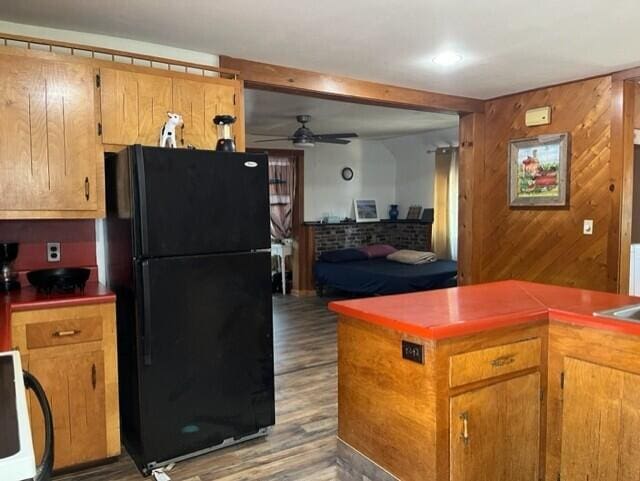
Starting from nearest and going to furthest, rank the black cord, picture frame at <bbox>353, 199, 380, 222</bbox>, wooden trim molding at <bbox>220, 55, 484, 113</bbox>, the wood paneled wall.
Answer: the black cord, wooden trim molding at <bbox>220, 55, 484, 113</bbox>, the wood paneled wall, picture frame at <bbox>353, 199, 380, 222</bbox>

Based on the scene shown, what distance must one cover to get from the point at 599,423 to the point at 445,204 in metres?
5.57

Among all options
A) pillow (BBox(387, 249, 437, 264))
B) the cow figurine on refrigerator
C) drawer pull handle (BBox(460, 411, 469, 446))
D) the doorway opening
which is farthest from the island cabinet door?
pillow (BBox(387, 249, 437, 264))

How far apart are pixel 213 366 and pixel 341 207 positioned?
5.57 meters

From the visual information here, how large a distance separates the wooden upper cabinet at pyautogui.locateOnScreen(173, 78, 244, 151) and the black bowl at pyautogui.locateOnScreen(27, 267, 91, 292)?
0.92 metres

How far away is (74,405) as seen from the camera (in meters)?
2.47

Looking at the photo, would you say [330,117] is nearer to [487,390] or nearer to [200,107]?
[200,107]

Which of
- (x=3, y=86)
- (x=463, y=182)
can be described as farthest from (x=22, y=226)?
(x=463, y=182)

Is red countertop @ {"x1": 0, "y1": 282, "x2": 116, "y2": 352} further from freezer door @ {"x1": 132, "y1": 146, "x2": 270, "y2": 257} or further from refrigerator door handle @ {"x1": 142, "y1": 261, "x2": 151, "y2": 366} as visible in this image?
freezer door @ {"x1": 132, "y1": 146, "x2": 270, "y2": 257}

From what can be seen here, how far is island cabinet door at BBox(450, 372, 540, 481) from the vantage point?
1827 mm

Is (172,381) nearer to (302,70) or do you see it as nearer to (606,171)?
(302,70)

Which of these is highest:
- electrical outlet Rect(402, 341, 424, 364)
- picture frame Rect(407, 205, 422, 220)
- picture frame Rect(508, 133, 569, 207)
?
picture frame Rect(508, 133, 569, 207)

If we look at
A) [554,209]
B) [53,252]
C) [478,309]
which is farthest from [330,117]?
[478,309]

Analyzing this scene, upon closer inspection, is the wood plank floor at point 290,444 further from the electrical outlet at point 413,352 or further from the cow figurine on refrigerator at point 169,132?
the cow figurine on refrigerator at point 169,132

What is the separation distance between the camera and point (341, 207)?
8.00 metres
